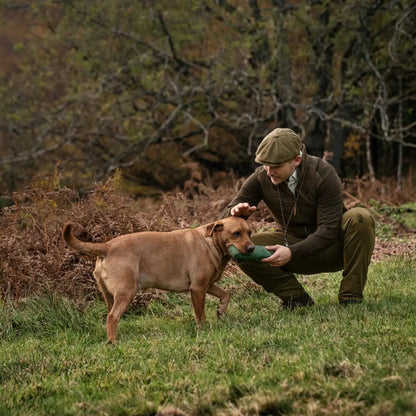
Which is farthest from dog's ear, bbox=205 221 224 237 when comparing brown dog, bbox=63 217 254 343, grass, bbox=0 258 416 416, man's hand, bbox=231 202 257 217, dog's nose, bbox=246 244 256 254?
grass, bbox=0 258 416 416

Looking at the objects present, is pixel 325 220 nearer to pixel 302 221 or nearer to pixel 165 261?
pixel 302 221

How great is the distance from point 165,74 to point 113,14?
2.13 meters

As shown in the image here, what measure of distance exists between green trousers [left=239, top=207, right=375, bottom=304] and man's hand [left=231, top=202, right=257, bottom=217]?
1.68ft

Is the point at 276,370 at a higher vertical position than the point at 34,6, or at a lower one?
lower

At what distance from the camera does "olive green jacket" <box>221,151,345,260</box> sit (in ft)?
17.2

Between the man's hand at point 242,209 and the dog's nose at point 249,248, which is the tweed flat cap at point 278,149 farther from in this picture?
the dog's nose at point 249,248

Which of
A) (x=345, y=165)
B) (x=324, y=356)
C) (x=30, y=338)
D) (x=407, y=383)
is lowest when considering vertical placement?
(x=345, y=165)

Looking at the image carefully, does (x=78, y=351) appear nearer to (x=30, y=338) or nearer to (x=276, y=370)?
(x=30, y=338)

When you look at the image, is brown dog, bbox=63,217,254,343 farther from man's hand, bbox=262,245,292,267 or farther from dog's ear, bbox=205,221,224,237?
man's hand, bbox=262,245,292,267

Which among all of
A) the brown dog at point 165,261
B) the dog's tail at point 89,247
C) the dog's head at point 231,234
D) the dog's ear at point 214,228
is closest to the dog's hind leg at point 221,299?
the brown dog at point 165,261

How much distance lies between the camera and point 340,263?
5758 millimetres

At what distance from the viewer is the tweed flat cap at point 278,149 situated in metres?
5.06

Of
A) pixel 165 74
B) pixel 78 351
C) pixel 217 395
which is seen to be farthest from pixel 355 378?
pixel 165 74

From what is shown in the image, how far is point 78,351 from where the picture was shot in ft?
15.1
